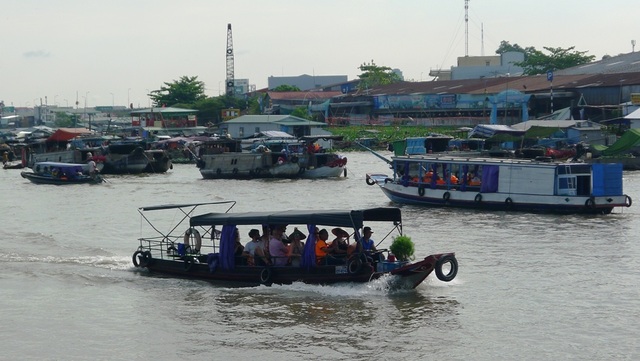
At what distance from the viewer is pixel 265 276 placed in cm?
1712

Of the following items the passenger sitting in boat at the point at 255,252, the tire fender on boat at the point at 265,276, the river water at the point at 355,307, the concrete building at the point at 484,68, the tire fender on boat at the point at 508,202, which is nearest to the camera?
the river water at the point at 355,307

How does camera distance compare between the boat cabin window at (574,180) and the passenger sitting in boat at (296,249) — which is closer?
the passenger sitting in boat at (296,249)

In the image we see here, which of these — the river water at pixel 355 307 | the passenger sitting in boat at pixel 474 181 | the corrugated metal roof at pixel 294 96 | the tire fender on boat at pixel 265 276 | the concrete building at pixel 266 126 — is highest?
the corrugated metal roof at pixel 294 96

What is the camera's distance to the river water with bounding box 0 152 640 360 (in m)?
14.1

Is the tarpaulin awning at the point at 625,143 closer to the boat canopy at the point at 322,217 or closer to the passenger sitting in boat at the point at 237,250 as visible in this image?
the boat canopy at the point at 322,217

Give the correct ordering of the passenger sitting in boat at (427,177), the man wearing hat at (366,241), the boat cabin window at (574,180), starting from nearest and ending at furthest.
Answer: the man wearing hat at (366,241) < the boat cabin window at (574,180) < the passenger sitting in boat at (427,177)

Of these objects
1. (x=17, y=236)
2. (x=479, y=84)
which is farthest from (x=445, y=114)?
(x=17, y=236)

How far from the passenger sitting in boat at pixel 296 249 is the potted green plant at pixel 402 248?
1.57 m

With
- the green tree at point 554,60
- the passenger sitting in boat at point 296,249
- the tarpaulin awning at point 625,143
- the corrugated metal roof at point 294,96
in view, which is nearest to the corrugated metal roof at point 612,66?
the green tree at point 554,60

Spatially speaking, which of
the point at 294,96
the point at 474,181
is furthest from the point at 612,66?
the point at 474,181

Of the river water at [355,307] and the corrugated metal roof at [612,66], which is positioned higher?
the corrugated metal roof at [612,66]

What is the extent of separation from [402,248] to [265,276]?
2.39 meters

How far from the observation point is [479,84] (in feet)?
238

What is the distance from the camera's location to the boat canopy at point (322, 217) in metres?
16.4
